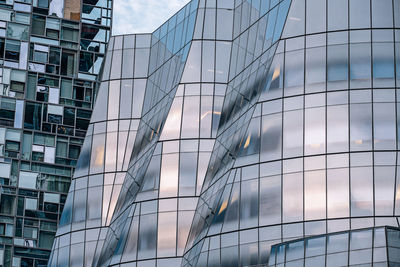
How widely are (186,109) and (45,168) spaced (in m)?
17.0

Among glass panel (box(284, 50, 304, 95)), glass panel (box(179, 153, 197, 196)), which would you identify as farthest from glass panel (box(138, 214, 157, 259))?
glass panel (box(284, 50, 304, 95))

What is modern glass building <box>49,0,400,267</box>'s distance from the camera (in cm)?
6394

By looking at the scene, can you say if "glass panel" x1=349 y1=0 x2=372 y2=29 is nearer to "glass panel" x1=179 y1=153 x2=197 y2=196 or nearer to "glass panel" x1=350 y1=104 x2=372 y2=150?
"glass panel" x1=350 y1=104 x2=372 y2=150

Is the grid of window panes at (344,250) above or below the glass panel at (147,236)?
above

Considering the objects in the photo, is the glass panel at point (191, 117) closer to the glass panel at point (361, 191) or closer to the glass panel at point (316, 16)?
the glass panel at point (316, 16)

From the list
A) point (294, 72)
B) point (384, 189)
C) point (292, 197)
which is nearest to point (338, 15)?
point (294, 72)

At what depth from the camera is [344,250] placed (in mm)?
57219

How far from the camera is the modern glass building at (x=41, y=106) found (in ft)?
285

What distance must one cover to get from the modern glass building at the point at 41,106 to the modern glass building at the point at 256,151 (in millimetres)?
4386

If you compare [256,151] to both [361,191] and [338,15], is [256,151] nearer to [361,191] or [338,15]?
[361,191]

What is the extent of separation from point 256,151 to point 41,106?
27.9m

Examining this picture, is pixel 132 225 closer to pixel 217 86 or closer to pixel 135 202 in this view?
pixel 135 202

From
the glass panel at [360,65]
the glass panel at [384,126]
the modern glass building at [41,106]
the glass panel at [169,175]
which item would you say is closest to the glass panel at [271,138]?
the glass panel at [360,65]

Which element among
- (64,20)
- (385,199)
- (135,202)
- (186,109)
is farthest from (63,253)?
(385,199)
